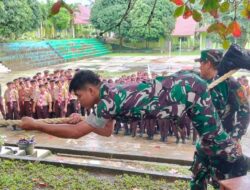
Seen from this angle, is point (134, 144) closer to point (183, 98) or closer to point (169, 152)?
point (169, 152)

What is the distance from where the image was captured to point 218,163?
10.2ft

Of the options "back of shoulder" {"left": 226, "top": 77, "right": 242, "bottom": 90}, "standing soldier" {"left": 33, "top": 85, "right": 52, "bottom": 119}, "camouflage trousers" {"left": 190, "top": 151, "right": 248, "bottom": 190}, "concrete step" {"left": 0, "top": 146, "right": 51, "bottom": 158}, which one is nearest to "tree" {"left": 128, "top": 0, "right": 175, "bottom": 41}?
"standing soldier" {"left": 33, "top": 85, "right": 52, "bottom": 119}

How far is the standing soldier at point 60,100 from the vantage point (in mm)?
10148

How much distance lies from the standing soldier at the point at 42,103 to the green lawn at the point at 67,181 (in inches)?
167

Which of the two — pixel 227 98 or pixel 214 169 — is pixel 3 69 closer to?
pixel 227 98

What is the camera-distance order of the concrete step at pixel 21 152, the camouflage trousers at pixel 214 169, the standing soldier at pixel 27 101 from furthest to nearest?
the standing soldier at pixel 27 101, the concrete step at pixel 21 152, the camouflage trousers at pixel 214 169

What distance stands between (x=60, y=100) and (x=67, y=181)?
510 centimetres

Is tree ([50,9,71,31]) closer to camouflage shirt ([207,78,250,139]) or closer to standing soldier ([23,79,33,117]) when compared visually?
standing soldier ([23,79,33,117])

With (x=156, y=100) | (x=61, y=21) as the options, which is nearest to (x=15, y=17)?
(x=61, y=21)

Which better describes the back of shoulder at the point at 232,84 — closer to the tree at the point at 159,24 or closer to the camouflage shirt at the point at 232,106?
the camouflage shirt at the point at 232,106

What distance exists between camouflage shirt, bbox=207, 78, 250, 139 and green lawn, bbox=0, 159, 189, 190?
196 cm

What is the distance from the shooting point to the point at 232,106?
328 cm

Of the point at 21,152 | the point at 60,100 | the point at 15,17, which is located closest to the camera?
the point at 21,152

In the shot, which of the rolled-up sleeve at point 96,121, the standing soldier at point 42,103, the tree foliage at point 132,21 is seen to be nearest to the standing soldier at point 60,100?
the standing soldier at point 42,103
